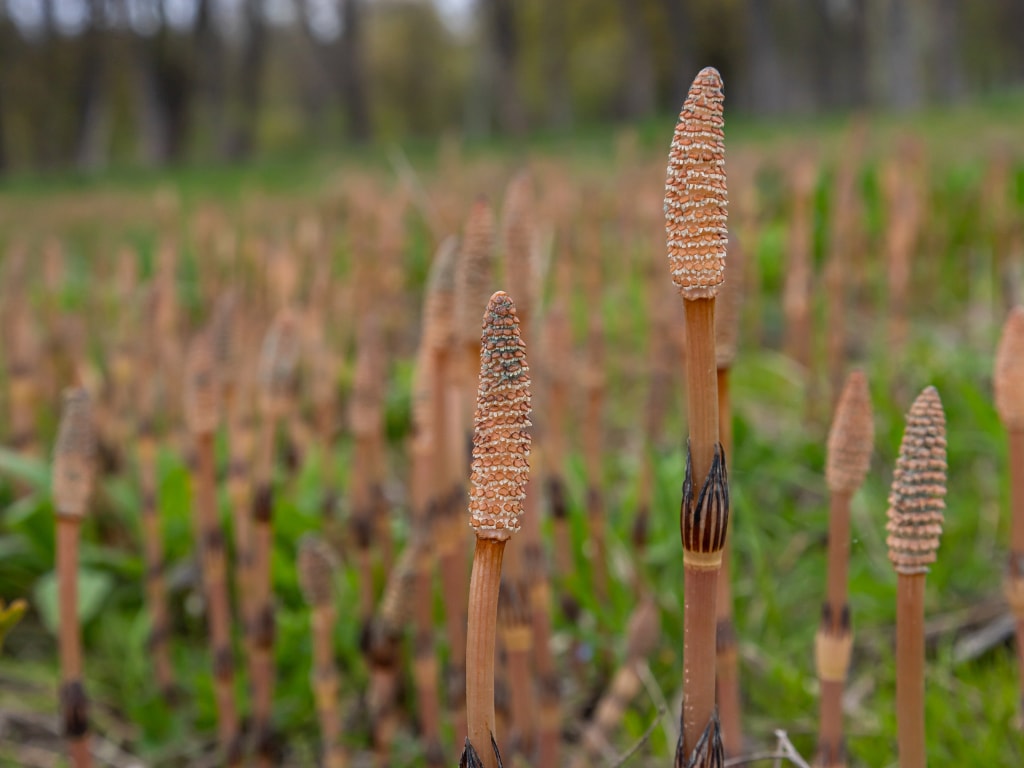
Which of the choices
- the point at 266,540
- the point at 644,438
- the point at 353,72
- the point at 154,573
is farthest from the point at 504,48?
the point at 266,540

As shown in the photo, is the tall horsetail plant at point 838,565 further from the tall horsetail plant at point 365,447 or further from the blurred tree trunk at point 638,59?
the blurred tree trunk at point 638,59

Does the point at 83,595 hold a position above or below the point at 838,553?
below

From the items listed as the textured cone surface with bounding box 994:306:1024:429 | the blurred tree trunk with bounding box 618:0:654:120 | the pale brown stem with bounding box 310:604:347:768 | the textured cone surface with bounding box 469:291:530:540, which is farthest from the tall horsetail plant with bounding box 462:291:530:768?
the blurred tree trunk with bounding box 618:0:654:120

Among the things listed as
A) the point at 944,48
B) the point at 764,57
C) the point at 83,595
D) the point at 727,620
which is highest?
the point at 764,57

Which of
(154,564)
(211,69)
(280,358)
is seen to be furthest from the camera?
(211,69)

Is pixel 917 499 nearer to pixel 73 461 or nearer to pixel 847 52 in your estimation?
pixel 73 461

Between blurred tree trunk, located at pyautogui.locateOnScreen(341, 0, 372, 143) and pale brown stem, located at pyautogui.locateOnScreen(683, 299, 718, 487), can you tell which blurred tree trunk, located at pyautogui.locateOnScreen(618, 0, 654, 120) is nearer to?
blurred tree trunk, located at pyautogui.locateOnScreen(341, 0, 372, 143)

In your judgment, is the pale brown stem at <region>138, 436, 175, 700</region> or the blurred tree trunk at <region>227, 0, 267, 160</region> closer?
the pale brown stem at <region>138, 436, 175, 700</region>
